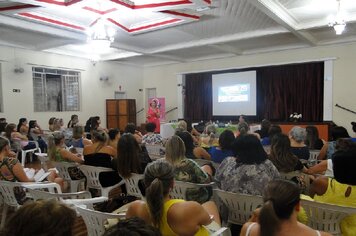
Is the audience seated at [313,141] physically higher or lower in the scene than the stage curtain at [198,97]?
lower

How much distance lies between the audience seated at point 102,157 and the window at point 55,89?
243 inches

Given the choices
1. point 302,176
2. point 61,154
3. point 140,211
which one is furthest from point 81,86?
point 140,211

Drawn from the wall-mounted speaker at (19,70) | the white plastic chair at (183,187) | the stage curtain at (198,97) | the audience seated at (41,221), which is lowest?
the white plastic chair at (183,187)

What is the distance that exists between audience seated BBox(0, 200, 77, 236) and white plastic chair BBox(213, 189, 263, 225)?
4.66ft

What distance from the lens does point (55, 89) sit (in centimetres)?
945

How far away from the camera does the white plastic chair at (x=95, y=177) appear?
3.21 metres

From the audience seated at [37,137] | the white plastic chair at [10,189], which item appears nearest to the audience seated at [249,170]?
the white plastic chair at [10,189]

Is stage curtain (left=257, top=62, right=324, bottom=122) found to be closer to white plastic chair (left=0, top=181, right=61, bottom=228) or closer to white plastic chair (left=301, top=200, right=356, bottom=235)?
white plastic chair (left=301, top=200, right=356, bottom=235)

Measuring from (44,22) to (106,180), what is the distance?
4.48 m

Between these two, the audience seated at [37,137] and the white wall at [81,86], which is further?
the white wall at [81,86]

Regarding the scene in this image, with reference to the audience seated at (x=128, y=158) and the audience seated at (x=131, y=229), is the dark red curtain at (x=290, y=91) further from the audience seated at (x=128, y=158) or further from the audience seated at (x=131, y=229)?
the audience seated at (x=131, y=229)

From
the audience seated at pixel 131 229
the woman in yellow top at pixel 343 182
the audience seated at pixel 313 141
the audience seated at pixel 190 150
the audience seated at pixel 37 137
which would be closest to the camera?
the audience seated at pixel 131 229

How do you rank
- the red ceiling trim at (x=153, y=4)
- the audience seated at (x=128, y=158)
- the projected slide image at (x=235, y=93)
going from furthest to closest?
the projected slide image at (x=235, y=93)
the red ceiling trim at (x=153, y=4)
the audience seated at (x=128, y=158)

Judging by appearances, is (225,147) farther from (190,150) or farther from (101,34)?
(101,34)
